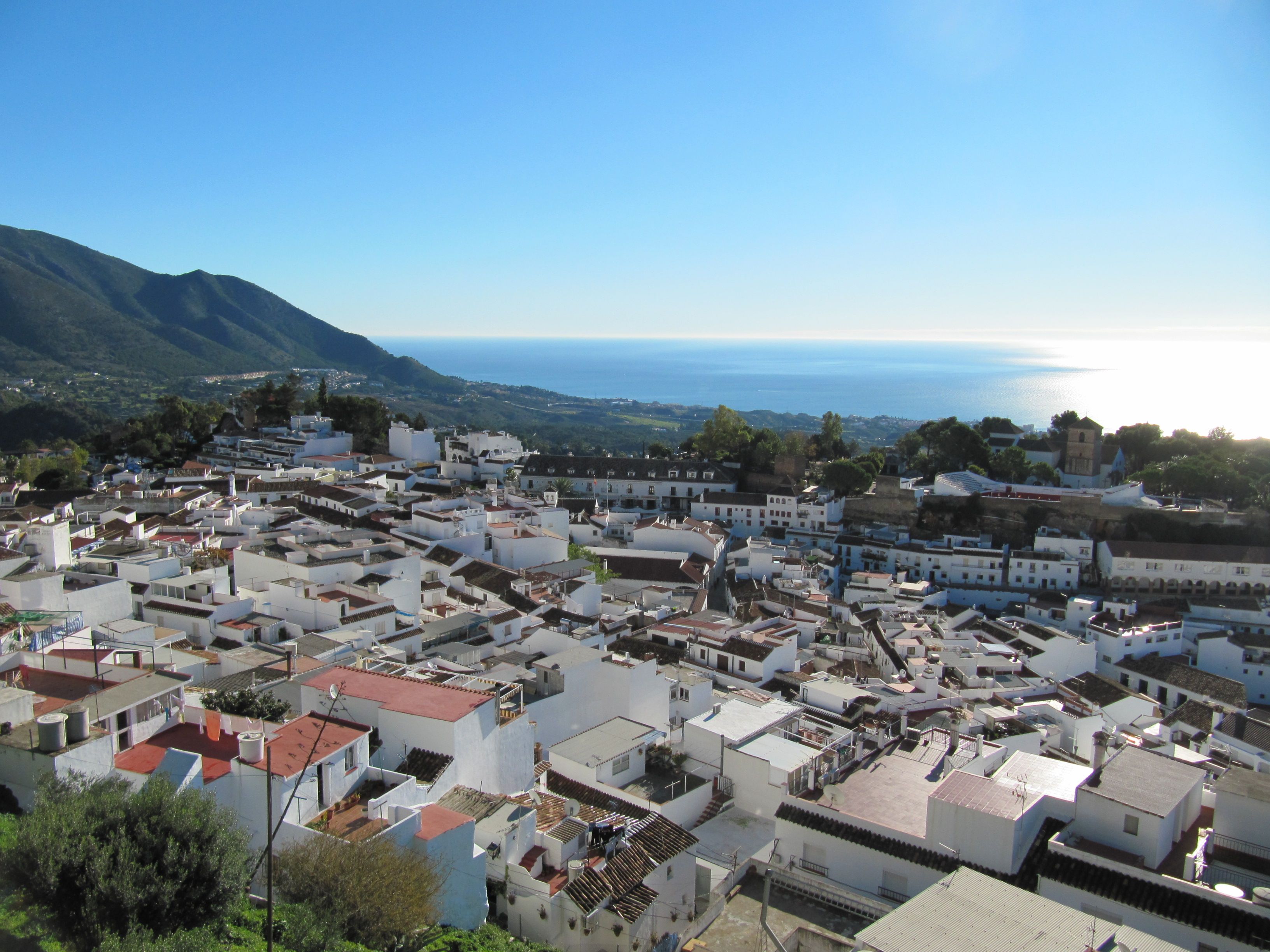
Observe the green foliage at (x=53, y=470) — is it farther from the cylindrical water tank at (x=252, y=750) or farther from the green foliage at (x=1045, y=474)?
the green foliage at (x=1045, y=474)

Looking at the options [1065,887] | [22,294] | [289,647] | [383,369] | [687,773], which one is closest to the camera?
[1065,887]

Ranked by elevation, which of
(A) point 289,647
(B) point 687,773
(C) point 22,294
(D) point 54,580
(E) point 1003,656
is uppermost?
(C) point 22,294

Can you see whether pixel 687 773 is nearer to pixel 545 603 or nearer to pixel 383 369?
pixel 545 603

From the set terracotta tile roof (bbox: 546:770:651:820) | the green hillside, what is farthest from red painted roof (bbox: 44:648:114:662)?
the green hillside

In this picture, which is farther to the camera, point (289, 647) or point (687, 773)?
point (289, 647)

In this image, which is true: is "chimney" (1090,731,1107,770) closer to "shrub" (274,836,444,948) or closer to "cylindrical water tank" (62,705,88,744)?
"shrub" (274,836,444,948)

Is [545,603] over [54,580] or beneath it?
beneath

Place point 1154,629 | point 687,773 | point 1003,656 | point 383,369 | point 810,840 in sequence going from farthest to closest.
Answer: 1. point 383,369
2. point 1154,629
3. point 1003,656
4. point 687,773
5. point 810,840

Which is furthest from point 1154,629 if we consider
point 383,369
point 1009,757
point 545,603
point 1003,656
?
point 383,369
